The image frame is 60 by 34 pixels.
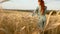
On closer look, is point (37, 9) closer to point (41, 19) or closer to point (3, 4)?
point (41, 19)

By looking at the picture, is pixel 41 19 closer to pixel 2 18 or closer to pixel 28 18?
pixel 28 18

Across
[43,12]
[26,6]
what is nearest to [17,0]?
[26,6]

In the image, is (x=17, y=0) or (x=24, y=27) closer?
(x=24, y=27)

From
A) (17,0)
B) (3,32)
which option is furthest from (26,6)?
(3,32)

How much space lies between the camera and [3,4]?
3.47ft

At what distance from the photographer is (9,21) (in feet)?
3.27

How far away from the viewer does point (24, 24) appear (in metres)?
1.00

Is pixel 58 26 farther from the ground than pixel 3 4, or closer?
closer

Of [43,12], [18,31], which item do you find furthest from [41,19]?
[18,31]

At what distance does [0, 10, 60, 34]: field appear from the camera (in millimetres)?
991

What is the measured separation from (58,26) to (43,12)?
0.11m

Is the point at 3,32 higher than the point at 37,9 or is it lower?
lower

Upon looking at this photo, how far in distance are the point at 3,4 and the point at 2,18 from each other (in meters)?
0.10

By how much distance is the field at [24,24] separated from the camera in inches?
39.0
